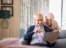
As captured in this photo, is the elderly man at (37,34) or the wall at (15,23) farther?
the wall at (15,23)

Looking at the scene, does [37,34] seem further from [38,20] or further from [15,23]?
[15,23]

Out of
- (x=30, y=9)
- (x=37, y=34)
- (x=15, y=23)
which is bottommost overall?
(x=37, y=34)

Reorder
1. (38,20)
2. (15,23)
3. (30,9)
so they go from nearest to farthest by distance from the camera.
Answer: (38,20) < (30,9) < (15,23)

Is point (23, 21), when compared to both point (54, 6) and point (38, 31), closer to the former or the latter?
point (54, 6)

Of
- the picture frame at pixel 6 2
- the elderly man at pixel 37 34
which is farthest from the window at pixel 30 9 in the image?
the elderly man at pixel 37 34

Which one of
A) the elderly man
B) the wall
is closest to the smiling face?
the elderly man

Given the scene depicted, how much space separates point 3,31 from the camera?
15.2 ft

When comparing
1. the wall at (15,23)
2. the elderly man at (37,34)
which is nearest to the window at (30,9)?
the wall at (15,23)

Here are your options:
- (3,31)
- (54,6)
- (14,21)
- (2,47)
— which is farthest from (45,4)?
(2,47)

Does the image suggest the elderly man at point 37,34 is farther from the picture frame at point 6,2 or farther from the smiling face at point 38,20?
the picture frame at point 6,2

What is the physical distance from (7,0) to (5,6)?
20 cm

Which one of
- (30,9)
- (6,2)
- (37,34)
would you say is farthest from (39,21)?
(6,2)

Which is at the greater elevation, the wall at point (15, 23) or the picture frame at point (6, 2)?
the picture frame at point (6, 2)

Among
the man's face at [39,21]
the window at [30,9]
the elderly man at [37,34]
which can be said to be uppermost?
the window at [30,9]
